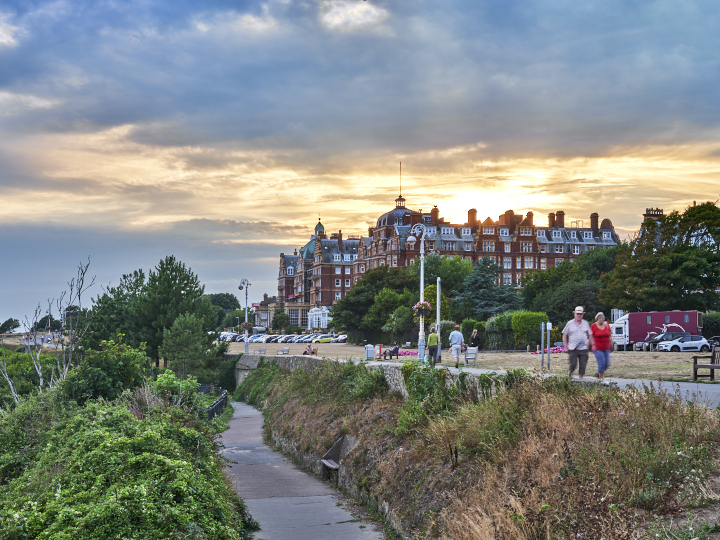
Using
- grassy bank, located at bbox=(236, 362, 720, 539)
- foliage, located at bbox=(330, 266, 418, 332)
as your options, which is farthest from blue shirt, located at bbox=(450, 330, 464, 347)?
foliage, located at bbox=(330, 266, 418, 332)

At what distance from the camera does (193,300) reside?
5916cm

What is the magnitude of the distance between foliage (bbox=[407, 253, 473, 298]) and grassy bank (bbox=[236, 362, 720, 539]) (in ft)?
218

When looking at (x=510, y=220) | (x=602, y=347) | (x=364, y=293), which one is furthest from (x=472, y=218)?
(x=602, y=347)

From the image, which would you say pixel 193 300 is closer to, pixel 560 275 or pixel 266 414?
pixel 266 414

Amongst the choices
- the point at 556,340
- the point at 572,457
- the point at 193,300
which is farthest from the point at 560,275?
the point at 572,457

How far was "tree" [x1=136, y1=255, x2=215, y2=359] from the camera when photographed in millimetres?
56188

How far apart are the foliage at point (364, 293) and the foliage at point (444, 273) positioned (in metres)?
1.77

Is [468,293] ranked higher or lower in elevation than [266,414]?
higher

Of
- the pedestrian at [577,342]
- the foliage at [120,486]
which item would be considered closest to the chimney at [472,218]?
the pedestrian at [577,342]

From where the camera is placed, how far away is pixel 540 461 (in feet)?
31.3

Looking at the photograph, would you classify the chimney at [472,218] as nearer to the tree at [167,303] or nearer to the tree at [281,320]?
the tree at [281,320]

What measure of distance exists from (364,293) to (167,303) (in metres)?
27.2

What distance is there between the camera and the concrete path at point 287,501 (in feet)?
44.8

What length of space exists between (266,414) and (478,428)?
2314cm
